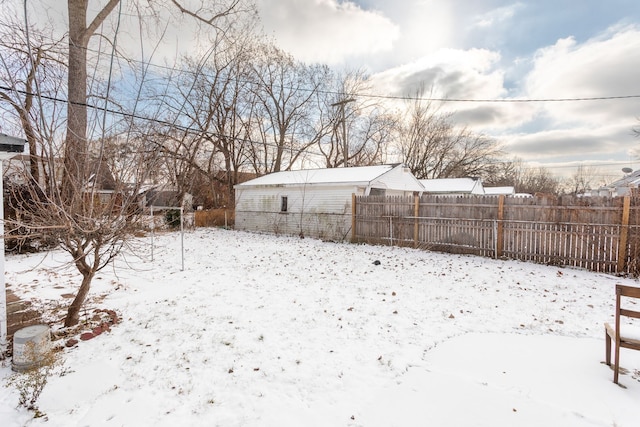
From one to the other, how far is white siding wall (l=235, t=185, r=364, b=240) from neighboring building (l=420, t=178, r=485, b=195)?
962 centimetres

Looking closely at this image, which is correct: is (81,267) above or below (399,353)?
above

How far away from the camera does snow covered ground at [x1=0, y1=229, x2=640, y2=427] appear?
2.41 m

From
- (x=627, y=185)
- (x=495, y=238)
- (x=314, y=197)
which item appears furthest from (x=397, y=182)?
(x=627, y=185)

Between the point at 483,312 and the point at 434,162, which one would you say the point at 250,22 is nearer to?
the point at 483,312

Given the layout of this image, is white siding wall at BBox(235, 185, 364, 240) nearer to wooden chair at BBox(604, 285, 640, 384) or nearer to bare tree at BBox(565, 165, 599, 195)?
wooden chair at BBox(604, 285, 640, 384)

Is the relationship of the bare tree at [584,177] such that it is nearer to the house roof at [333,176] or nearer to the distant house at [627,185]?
the distant house at [627,185]

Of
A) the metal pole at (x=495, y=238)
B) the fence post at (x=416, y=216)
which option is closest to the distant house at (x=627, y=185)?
the metal pole at (x=495, y=238)

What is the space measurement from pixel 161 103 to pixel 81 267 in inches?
93.5

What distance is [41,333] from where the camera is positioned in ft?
9.95

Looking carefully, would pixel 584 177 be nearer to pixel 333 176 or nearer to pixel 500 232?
pixel 333 176

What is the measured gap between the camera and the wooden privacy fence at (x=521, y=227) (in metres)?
7.04

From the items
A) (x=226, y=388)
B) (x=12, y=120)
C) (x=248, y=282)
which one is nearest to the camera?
(x=226, y=388)

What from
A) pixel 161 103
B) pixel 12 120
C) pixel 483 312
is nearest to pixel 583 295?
pixel 483 312

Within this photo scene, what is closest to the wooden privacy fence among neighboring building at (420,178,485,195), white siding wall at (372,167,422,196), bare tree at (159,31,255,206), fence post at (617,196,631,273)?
fence post at (617,196,631,273)
